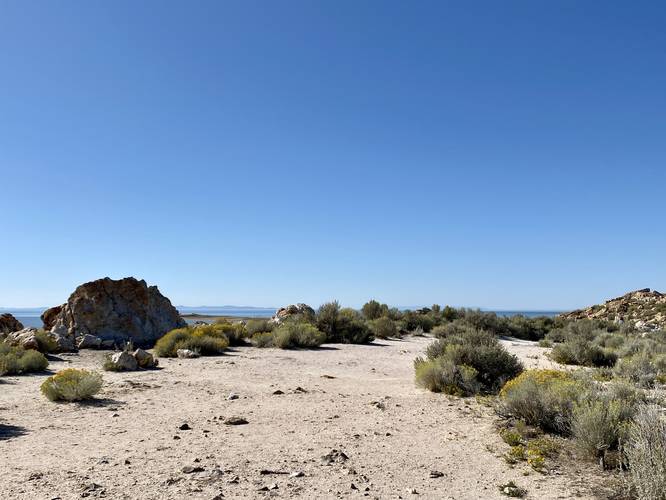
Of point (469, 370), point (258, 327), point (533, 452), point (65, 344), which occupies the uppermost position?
point (258, 327)

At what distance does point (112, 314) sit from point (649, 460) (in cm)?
2029

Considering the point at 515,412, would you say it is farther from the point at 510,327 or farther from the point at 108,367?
the point at 510,327

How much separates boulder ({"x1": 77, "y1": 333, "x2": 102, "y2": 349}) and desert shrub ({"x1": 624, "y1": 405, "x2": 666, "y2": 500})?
18142 millimetres

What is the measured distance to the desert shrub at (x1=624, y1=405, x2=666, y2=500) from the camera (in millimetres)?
4137

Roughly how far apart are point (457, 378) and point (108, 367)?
8.97m

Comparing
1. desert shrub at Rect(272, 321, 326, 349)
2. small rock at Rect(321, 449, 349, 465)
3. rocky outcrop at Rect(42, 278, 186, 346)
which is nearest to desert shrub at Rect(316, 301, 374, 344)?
desert shrub at Rect(272, 321, 326, 349)

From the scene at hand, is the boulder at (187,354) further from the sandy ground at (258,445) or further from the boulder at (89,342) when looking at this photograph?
the boulder at (89,342)

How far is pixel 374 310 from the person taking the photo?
3212 centimetres

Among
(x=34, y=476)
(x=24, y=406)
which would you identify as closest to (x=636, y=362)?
(x=34, y=476)

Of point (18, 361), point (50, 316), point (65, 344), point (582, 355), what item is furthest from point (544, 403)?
point (50, 316)

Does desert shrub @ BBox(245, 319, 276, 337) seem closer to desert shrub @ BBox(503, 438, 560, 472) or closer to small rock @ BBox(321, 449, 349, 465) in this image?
small rock @ BBox(321, 449, 349, 465)

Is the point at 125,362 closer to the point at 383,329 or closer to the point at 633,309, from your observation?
the point at 383,329

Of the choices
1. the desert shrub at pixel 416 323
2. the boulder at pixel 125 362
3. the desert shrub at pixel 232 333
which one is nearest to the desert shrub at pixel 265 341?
the desert shrub at pixel 232 333

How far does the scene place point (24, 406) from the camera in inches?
347
